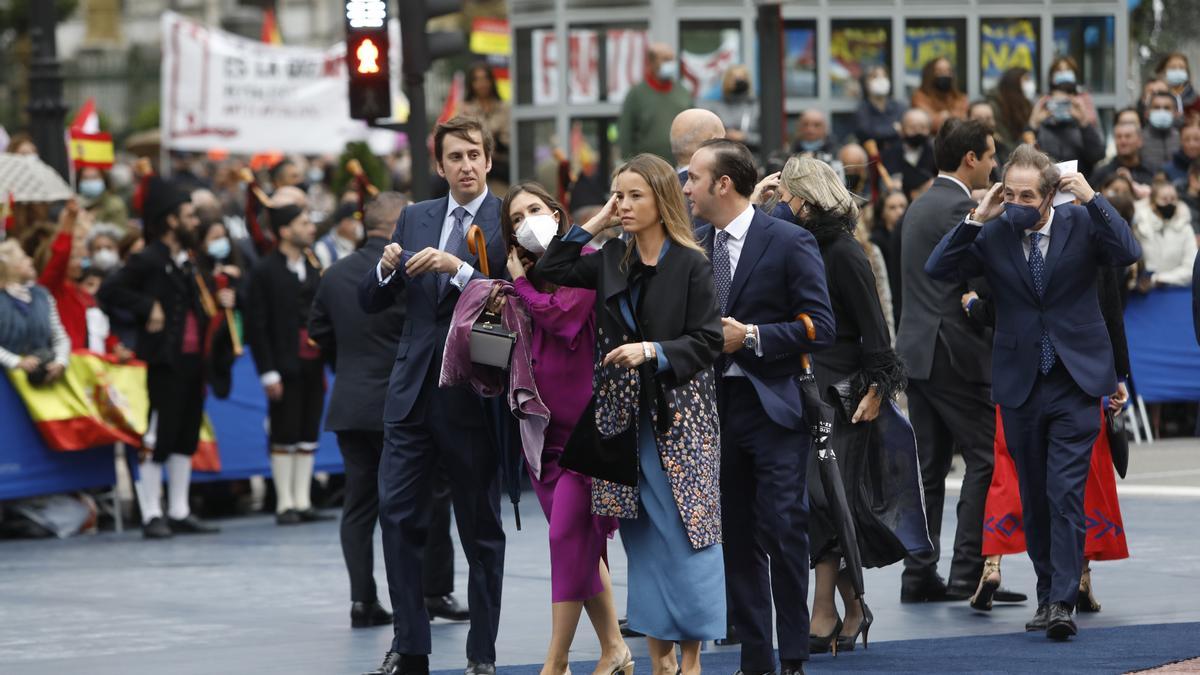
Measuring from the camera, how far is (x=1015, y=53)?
789 inches

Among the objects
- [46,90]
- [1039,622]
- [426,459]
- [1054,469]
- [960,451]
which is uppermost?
[46,90]

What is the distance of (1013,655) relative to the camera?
8.81 m

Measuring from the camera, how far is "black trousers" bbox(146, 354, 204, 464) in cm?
1488

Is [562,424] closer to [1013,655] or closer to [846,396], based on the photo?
[846,396]

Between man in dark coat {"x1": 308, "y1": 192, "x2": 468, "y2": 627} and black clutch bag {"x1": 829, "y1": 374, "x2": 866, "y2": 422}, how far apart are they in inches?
82.7

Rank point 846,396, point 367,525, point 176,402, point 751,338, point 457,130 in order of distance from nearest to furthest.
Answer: point 751,338, point 457,130, point 846,396, point 367,525, point 176,402

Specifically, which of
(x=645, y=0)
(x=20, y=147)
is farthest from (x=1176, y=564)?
(x=20, y=147)

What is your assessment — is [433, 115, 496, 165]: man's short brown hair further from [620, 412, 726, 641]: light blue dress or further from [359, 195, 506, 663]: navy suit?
[620, 412, 726, 641]: light blue dress

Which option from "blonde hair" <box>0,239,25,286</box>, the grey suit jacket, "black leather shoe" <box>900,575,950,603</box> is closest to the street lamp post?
"blonde hair" <box>0,239,25,286</box>

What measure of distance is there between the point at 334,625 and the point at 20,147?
376 inches

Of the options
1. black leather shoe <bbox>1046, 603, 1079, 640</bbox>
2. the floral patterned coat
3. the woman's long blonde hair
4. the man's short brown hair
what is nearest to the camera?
the floral patterned coat

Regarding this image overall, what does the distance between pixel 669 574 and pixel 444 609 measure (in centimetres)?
290

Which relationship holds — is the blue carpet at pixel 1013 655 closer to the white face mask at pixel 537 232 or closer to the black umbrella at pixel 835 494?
the black umbrella at pixel 835 494

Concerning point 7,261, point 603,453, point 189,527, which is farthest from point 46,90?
point 603,453
